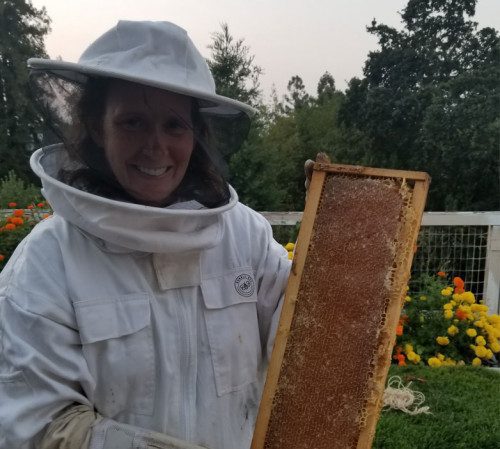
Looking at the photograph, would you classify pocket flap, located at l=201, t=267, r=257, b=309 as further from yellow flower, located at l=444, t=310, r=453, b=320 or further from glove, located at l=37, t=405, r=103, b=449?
yellow flower, located at l=444, t=310, r=453, b=320

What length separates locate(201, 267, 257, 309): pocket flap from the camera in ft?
5.13

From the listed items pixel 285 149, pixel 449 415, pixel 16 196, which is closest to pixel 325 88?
pixel 285 149

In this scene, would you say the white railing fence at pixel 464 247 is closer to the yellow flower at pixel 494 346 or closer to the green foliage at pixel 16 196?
the yellow flower at pixel 494 346

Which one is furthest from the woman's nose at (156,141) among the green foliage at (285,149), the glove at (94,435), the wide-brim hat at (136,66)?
the green foliage at (285,149)

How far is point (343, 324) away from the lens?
5.19ft

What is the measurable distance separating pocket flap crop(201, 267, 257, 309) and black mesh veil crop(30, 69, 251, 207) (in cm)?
25

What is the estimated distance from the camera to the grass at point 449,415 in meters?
3.43

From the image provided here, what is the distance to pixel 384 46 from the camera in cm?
2241

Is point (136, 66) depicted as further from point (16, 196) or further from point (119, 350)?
point (16, 196)

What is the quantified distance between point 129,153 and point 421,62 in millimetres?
22019

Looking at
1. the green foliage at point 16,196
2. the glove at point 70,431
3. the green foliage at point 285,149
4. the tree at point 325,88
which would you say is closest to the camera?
the glove at point 70,431

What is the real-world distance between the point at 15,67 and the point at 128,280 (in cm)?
2927

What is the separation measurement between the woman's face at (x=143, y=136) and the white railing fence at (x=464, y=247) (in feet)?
17.1

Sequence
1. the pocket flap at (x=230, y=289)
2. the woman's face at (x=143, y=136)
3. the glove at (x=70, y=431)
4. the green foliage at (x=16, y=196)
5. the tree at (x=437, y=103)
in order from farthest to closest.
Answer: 1. the tree at (x=437, y=103)
2. the green foliage at (x=16, y=196)
3. the pocket flap at (x=230, y=289)
4. the woman's face at (x=143, y=136)
5. the glove at (x=70, y=431)
